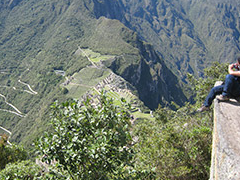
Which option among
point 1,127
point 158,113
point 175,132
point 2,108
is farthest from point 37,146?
point 2,108

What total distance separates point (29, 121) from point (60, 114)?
530 ft

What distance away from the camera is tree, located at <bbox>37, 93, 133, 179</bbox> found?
822 centimetres

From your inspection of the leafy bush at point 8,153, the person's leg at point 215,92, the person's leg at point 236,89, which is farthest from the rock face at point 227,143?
the leafy bush at point 8,153

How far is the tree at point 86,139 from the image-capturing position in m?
8.22

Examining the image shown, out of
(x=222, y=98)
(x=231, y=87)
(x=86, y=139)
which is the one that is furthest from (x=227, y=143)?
(x=86, y=139)

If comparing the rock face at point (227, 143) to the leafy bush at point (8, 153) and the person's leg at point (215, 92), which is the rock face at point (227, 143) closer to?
the person's leg at point (215, 92)

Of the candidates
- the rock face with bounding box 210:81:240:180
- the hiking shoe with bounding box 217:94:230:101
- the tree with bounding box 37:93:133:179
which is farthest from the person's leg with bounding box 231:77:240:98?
the tree with bounding box 37:93:133:179

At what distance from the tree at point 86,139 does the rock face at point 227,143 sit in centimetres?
322

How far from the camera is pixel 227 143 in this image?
793 centimetres

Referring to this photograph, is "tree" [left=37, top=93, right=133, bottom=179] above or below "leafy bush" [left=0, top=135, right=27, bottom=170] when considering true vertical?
above

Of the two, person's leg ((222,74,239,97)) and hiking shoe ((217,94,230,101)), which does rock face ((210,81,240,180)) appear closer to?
hiking shoe ((217,94,230,101))

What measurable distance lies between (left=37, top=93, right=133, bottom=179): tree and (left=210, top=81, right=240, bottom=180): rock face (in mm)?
3219

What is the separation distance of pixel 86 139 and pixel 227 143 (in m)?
5.07

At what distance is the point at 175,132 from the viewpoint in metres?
15.4
